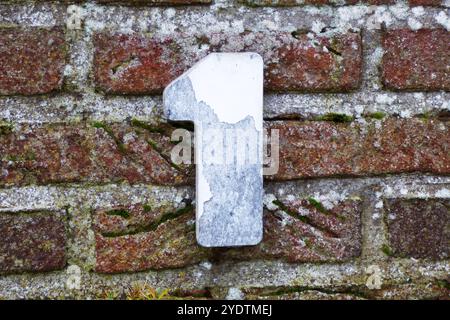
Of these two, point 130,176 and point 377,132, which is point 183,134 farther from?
point 377,132

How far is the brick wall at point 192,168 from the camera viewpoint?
687 mm

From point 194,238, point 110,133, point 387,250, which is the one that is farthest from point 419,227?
point 110,133

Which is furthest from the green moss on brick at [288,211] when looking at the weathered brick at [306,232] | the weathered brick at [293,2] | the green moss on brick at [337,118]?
the weathered brick at [293,2]

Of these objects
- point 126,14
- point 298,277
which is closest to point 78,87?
point 126,14

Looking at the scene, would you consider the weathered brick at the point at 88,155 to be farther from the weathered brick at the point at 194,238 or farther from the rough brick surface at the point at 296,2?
the rough brick surface at the point at 296,2

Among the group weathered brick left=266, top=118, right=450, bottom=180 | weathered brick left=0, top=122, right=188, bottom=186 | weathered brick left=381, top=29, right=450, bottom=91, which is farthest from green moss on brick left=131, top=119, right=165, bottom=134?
weathered brick left=381, top=29, right=450, bottom=91

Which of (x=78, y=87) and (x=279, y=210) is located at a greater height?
(x=78, y=87)

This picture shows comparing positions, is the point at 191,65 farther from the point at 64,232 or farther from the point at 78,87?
the point at 64,232

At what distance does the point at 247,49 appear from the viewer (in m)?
0.70

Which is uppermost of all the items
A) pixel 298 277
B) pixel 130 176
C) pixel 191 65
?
pixel 191 65

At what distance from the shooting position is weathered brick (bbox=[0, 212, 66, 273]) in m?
0.69

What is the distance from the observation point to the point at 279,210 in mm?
720

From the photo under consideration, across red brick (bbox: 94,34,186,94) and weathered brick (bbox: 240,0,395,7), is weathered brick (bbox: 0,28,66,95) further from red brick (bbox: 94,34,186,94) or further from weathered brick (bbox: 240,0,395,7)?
weathered brick (bbox: 240,0,395,7)

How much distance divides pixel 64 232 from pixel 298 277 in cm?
26
